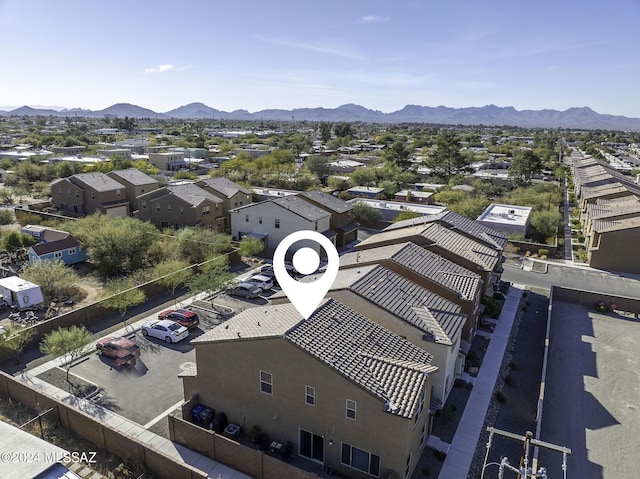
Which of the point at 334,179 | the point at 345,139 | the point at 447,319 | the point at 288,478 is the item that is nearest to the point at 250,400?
the point at 288,478

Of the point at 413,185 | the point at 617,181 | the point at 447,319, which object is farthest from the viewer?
the point at 413,185

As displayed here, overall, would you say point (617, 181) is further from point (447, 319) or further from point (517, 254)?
point (447, 319)

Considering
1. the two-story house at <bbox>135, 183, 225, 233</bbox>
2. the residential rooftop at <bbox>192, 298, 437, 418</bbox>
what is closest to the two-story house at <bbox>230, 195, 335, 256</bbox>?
the two-story house at <bbox>135, 183, 225, 233</bbox>

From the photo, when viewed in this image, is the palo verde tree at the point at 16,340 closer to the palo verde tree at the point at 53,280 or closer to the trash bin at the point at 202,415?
the palo verde tree at the point at 53,280

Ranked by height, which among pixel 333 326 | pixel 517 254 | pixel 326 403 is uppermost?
pixel 333 326

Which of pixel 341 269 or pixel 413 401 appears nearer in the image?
pixel 413 401

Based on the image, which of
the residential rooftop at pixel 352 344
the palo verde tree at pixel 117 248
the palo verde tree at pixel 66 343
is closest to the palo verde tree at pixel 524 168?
the palo verde tree at pixel 117 248
